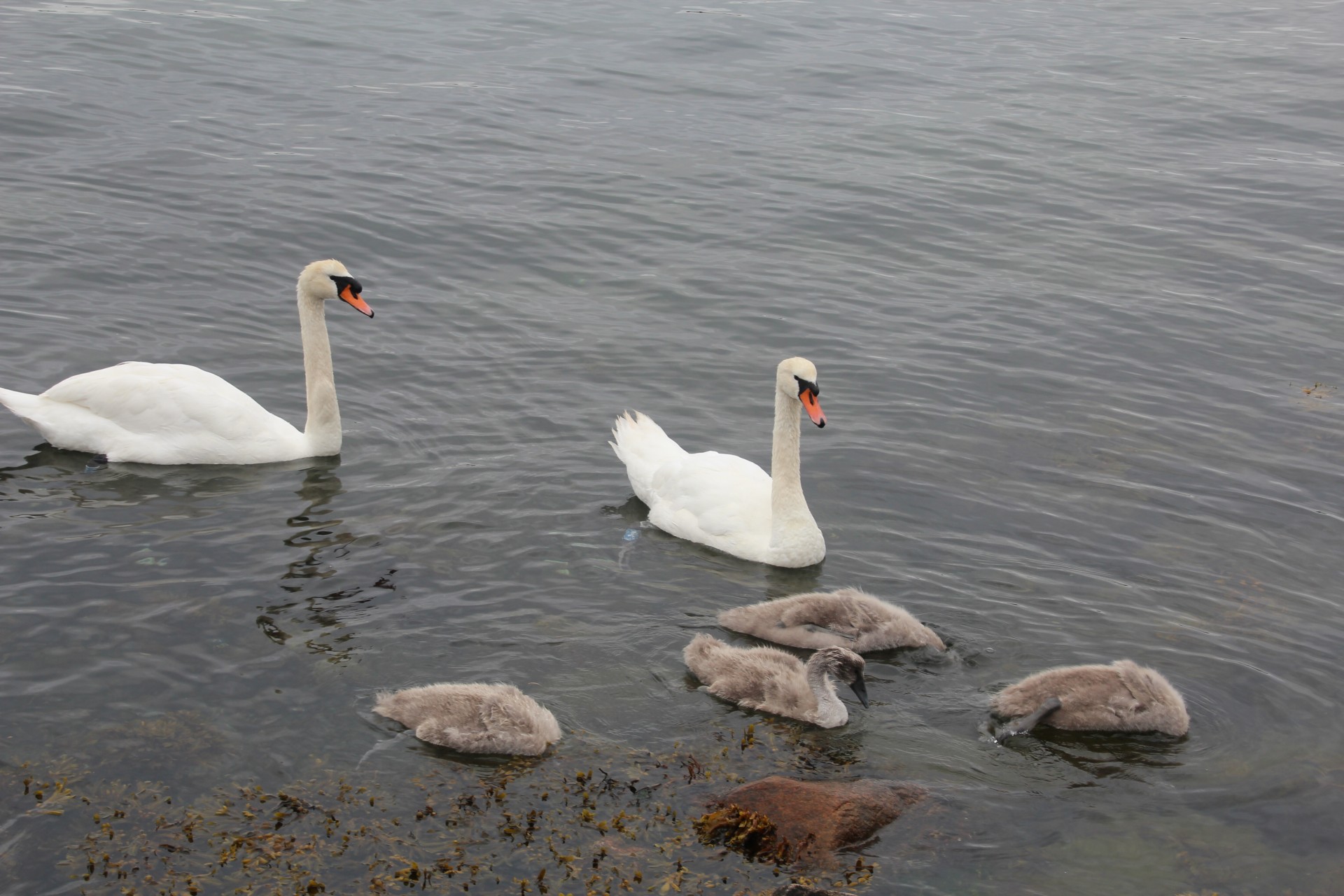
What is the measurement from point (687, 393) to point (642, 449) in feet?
8.07

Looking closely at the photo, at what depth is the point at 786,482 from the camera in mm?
10680

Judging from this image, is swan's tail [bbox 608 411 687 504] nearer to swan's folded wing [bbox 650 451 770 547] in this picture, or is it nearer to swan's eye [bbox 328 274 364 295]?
swan's folded wing [bbox 650 451 770 547]

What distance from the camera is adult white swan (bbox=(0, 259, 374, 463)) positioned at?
11.4 metres

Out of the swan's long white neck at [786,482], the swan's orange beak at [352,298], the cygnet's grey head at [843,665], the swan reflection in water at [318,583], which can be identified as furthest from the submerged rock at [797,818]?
the swan's orange beak at [352,298]

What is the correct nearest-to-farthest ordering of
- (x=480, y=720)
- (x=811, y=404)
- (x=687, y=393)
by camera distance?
(x=480, y=720) < (x=811, y=404) < (x=687, y=393)

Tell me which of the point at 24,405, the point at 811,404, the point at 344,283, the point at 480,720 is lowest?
the point at 480,720

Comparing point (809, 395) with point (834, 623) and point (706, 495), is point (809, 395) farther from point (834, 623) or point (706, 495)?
point (834, 623)

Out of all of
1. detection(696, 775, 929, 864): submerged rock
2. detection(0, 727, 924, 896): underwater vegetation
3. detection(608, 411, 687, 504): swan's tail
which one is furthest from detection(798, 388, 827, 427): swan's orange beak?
detection(696, 775, 929, 864): submerged rock

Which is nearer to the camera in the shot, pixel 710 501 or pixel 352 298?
pixel 710 501

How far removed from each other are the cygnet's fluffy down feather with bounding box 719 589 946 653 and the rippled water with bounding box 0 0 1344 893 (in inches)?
8.9

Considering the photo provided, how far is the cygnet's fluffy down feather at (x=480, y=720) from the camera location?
7.50 m

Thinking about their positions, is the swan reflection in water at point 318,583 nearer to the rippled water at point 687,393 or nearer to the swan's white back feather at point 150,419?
the rippled water at point 687,393

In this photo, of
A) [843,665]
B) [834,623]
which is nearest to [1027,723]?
[843,665]

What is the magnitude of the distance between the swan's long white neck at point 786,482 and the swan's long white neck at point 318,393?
12.5 feet
